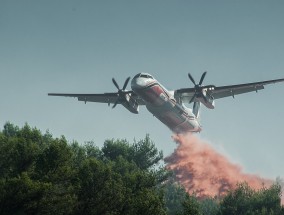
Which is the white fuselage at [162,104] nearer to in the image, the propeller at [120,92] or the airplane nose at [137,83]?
the airplane nose at [137,83]

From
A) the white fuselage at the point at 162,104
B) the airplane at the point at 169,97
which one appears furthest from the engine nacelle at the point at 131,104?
the white fuselage at the point at 162,104

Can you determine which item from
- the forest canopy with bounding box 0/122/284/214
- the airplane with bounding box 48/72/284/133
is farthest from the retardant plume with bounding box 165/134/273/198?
the forest canopy with bounding box 0/122/284/214

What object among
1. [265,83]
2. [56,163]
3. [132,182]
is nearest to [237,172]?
[265,83]

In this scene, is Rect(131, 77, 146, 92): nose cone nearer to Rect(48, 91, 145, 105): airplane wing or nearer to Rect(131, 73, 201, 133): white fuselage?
Rect(131, 73, 201, 133): white fuselage

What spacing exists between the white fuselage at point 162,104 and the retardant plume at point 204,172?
51.6ft

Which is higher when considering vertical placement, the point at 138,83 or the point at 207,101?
the point at 138,83

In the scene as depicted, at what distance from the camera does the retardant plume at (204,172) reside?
8856 centimetres

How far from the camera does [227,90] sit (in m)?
70.1

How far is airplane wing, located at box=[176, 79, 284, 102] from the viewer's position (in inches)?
2589

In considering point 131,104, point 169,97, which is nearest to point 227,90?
point 169,97

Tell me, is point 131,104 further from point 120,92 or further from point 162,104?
point 162,104

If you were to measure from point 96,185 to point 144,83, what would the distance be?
22.3 meters

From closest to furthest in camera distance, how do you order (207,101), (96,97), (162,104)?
(162,104)
(207,101)
(96,97)

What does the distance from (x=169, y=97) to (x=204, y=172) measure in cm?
3103
